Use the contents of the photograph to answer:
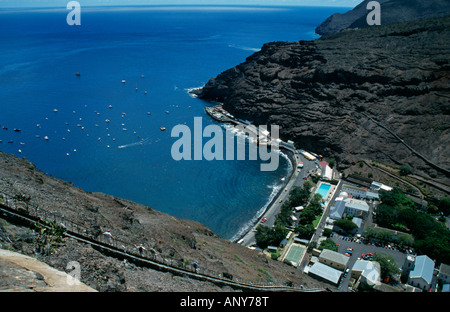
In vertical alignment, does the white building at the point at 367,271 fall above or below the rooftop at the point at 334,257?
below

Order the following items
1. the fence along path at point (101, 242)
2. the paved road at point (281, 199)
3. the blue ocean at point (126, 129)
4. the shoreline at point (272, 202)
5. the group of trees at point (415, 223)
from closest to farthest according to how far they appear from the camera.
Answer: the fence along path at point (101, 242) < the group of trees at point (415, 223) < the paved road at point (281, 199) < the shoreline at point (272, 202) < the blue ocean at point (126, 129)

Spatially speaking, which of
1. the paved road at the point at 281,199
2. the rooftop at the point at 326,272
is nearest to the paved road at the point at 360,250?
the rooftop at the point at 326,272

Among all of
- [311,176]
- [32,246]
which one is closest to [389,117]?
[311,176]

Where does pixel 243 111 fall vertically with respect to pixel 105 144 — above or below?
above

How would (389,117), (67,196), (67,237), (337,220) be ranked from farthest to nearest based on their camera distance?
(389,117)
(337,220)
(67,196)
(67,237)

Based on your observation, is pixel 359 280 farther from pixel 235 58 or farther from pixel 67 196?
pixel 235 58

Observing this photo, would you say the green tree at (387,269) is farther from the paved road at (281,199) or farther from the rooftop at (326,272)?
the paved road at (281,199)

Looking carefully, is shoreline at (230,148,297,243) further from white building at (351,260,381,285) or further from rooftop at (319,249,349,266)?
white building at (351,260,381,285)
